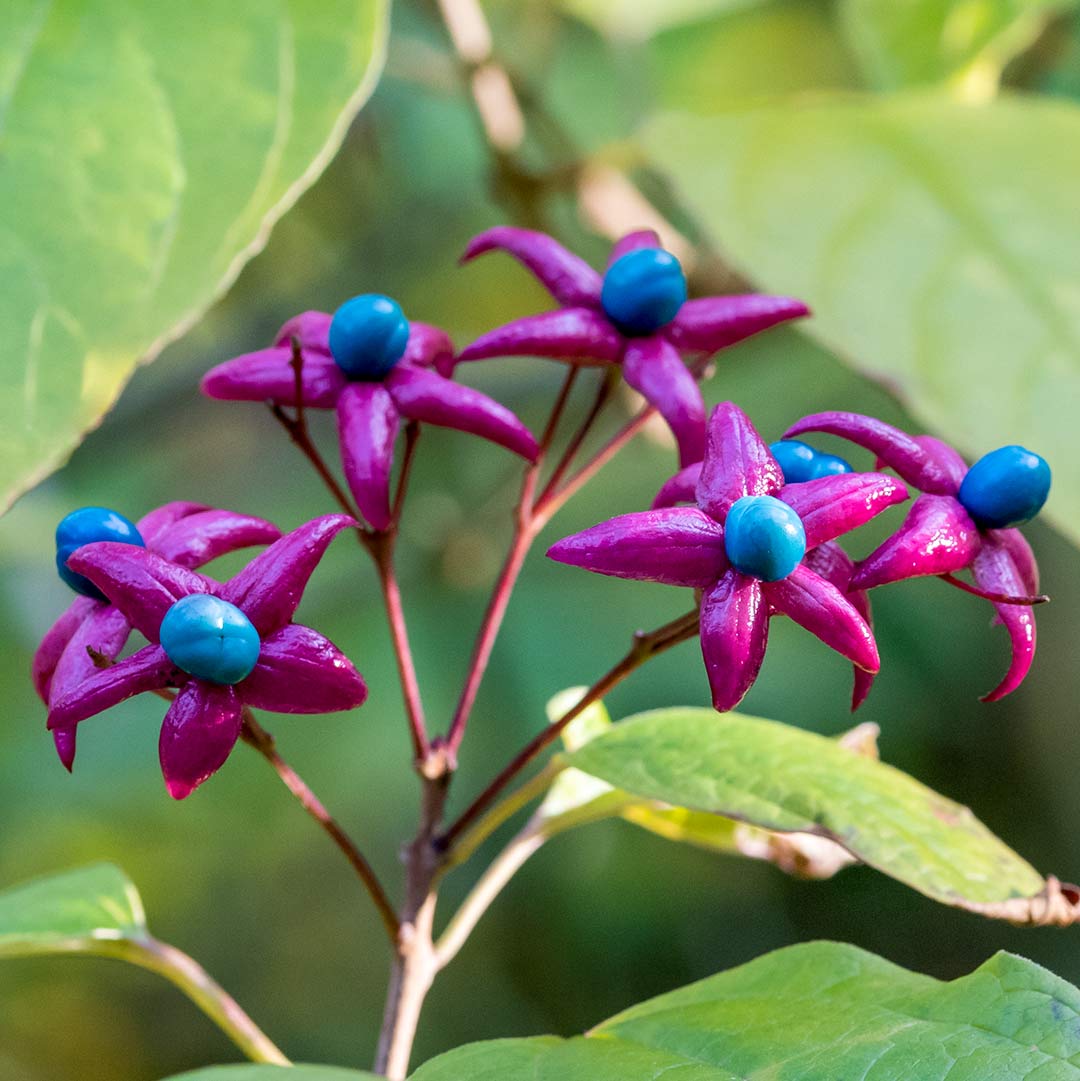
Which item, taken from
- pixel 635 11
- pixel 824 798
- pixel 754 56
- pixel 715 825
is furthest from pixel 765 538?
pixel 754 56

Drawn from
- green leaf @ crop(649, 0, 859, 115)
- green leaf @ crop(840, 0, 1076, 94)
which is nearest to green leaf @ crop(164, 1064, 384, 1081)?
green leaf @ crop(840, 0, 1076, 94)

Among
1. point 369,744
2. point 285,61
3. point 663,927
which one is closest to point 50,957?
point 369,744

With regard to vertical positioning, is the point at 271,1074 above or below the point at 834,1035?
above

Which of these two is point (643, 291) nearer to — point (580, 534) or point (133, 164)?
point (580, 534)

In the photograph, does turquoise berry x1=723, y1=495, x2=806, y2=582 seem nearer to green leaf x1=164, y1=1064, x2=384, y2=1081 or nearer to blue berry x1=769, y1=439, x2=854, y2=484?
blue berry x1=769, y1=439, x2=854, y2=484

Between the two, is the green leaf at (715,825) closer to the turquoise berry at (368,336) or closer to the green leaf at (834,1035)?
the green leaf at (834,1035)

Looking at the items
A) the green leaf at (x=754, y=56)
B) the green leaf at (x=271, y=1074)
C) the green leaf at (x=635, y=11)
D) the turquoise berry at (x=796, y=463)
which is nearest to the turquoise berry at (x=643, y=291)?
the turquoise berry at (x=796, y=463)

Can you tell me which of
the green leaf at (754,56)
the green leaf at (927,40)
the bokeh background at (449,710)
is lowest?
the bokeh background at (449,710)
